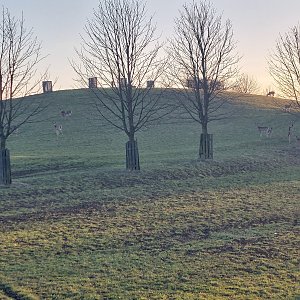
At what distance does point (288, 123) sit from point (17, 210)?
124 feet

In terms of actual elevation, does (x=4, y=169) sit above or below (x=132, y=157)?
below

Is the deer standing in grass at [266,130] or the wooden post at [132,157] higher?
the deer standing in grass at [266,130]

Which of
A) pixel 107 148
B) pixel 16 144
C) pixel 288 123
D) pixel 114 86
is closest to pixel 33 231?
pixel 114 86

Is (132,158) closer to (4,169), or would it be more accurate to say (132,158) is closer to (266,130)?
(4,169)

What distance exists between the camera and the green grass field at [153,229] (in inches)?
359

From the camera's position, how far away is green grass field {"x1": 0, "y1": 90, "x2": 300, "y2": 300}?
9.12 metres

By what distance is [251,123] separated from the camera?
52.0 metres

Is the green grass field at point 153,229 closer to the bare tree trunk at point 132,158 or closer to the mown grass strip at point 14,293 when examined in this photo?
the mown grass strip at point 14,293

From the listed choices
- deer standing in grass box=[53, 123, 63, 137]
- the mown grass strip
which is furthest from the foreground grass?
deer standing in grass box=[53, 123, 63, 137]

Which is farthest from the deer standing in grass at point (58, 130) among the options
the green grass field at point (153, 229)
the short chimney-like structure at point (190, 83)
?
the short chimney-like structure at point (190, 83)

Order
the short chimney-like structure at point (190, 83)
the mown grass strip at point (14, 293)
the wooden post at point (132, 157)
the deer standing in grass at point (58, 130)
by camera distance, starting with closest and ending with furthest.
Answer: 1. the mown grass strip at point (14, 293)
2. the wooden post at point (132, 157)
3. the short chimney-like structure at point (190, 83)
4. the deer standing in grass at point (58, 130)

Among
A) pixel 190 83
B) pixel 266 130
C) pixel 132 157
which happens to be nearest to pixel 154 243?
pixel 132 157

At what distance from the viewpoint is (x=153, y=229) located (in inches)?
537

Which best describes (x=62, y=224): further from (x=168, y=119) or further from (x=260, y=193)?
(x=168, y=119)
